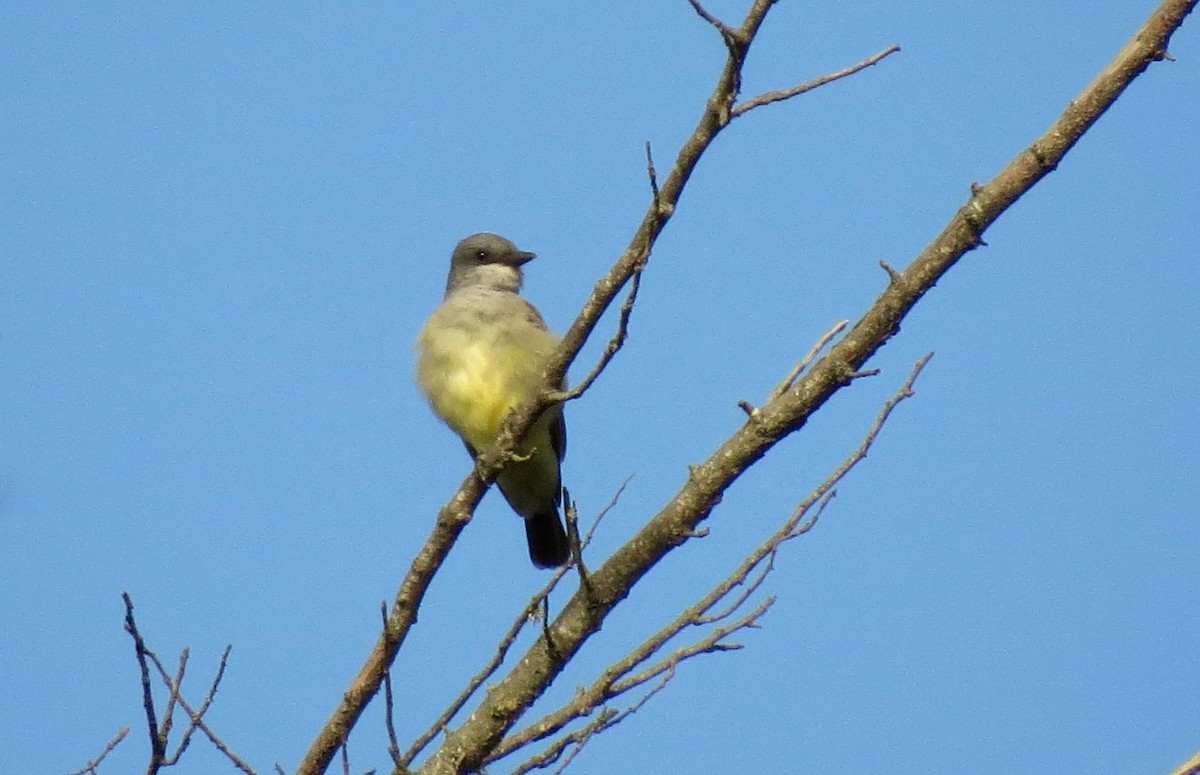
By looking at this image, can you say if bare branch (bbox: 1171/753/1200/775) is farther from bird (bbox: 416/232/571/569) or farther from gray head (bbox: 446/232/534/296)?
gray head (bbox: 446/232/534/296)

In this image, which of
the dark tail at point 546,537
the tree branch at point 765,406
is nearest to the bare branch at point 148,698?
the tree branch at point 765,406

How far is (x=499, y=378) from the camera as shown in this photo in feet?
25.3

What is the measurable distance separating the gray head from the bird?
0.5 inches

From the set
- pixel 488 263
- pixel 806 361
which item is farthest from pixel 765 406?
pixel 488 263

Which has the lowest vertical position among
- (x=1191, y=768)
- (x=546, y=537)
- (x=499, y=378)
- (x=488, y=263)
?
(x=1191, y=768)

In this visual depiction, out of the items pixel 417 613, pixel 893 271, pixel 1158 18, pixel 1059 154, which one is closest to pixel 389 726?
pixel 417 613

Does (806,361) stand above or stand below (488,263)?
below

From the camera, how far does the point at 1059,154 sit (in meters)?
3.99

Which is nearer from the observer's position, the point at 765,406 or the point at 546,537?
the point at 765,406

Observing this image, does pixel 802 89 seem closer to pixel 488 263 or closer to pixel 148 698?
pixel 148 698

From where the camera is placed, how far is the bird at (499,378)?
7723 millimetres

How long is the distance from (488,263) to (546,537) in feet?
5.93

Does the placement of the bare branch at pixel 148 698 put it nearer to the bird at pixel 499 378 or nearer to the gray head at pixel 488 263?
the bird at pixel 499 378

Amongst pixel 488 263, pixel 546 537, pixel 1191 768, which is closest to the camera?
pixel 1191 768
